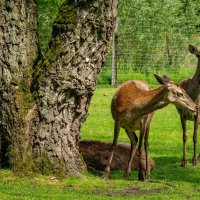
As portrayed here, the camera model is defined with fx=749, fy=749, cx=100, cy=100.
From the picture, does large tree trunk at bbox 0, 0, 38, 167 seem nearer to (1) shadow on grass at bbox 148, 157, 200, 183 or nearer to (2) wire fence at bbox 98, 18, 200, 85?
(1) shadow on grass at bbox 148, 157, 200, 183

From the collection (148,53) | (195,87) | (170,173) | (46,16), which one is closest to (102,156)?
(170,173)

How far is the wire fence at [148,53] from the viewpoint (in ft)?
89.6

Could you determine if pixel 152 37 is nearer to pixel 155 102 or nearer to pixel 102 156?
pixel 102 156

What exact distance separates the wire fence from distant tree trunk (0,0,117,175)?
56.8 feet

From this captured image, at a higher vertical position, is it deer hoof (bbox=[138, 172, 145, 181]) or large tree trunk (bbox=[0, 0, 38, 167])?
large tree trunk (bbox=[0, 0, 38, 167])

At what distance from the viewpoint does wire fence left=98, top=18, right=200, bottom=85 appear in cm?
2731

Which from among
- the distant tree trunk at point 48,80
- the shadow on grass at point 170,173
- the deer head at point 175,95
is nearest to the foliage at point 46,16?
the shadow on grass at point 170,173

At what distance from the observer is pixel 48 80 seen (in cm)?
974

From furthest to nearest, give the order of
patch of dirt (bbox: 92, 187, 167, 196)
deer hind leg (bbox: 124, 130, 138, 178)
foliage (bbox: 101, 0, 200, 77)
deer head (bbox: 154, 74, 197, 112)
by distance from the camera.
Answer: foliage (bbox: 101, 0, 200, 77) < deer hind leg (bbox: 124, 130, 138, 178) < deer head (bbox: 154, 74, 197, 112) < patch of dirt (bbox: 92, 187, 167, 196)

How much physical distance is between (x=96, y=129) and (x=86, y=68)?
6.76 m

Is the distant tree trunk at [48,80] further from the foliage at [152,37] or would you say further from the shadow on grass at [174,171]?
the foliage at [152,37]

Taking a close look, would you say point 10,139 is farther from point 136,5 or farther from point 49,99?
point 136,5

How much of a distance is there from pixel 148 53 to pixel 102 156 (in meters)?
16.4

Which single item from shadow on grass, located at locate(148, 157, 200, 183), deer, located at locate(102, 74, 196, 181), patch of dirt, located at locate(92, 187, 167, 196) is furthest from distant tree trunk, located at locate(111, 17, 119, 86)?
patch of dirt, located at locate(92, 187, 167, 196)
